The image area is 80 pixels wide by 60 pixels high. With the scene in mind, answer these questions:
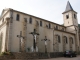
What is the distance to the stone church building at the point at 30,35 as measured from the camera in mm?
25709

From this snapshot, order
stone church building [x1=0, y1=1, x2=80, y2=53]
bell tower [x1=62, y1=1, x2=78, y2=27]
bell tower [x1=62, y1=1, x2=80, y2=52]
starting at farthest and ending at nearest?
bell tower [x1=62, y1=1, x2=78, y2=27] < bell tower [x1=62, y1=1, x2=80, y2=52] < stone church building [x1=0, y1=1, x2=80, y2=53]

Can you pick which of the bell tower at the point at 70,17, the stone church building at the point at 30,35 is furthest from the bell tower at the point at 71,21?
the stone church building at the point at 30,35

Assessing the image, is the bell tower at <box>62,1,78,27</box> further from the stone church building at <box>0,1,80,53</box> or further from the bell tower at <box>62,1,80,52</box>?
the stone church building at <box>0,1,80,53</box>

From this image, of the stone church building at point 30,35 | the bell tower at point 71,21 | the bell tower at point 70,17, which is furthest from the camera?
the bell tower at point 70,17

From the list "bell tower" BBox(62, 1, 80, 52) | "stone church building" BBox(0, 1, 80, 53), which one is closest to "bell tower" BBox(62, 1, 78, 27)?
"bell tower" BBox(62, 1, 80, 52)

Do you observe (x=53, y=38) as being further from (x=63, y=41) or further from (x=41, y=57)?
(x=41, y=57)

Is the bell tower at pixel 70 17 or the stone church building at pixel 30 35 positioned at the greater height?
the bell tower at pixel 70 17

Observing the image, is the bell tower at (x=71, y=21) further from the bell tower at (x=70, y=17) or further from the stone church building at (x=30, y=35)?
the stone church building at (x=30, y=35)

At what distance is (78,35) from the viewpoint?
39812mm

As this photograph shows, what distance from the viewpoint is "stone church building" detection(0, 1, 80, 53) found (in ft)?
84.3

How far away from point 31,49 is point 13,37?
232 inches

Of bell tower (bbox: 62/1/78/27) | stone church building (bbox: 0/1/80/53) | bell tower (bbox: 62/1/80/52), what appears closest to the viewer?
stone church building (bbox: 0/1/80/53)

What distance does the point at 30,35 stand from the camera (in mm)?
29172

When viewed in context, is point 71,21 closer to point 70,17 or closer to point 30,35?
point 70,17
